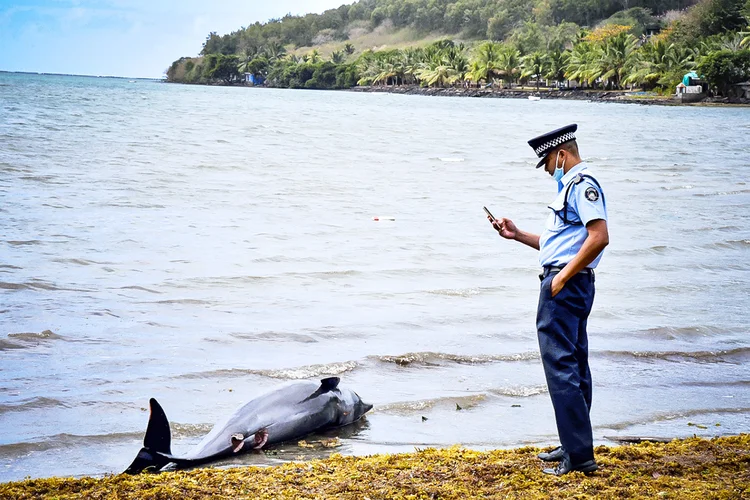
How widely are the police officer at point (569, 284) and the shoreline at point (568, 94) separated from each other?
103592 mm

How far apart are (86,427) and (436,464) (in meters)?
2.96

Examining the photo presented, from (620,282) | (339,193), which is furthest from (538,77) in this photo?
(620,282)

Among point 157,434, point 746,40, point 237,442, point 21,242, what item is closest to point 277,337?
point 237,442

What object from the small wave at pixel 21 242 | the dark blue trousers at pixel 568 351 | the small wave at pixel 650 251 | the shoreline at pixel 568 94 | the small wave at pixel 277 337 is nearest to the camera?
the dark blue trousers at pixel 568 351

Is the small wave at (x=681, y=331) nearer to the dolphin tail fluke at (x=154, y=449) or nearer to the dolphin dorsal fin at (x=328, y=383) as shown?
the dolphin dorsal fin at (x=328, y=383)

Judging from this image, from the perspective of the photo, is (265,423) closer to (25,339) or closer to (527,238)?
(527,238)

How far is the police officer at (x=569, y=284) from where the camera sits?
4.80 metres

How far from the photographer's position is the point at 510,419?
717 cm

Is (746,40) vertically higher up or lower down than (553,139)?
higher up

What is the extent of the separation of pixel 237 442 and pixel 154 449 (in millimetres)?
693

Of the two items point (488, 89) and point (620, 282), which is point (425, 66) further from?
point (620, 282)

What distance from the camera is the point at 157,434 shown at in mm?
5684

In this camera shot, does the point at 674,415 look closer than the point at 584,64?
Yes

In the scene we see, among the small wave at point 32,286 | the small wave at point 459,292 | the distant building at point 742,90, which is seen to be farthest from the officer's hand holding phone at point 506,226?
the distant building at point 742,90
